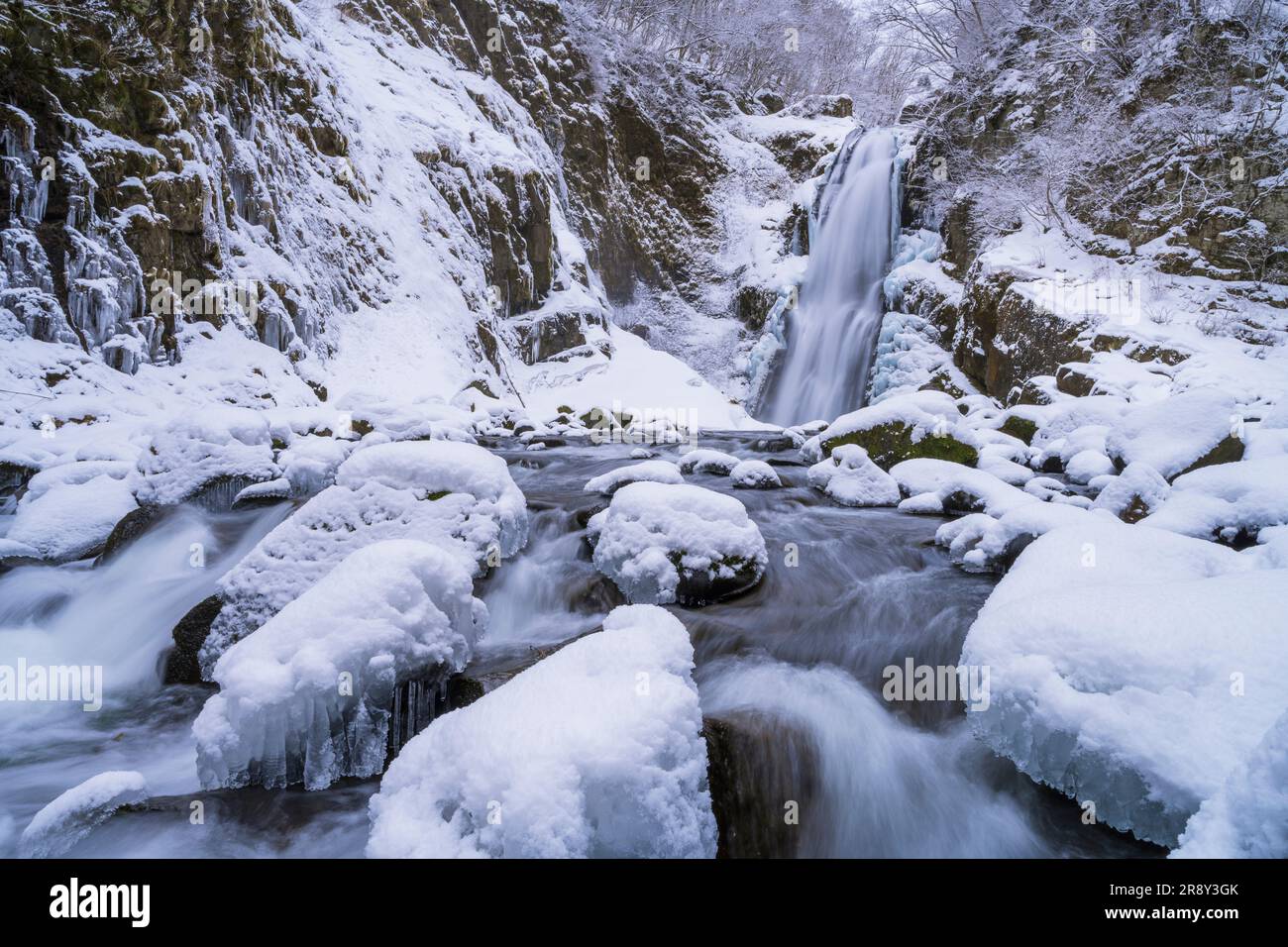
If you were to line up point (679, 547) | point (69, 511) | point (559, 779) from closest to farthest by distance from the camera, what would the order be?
point (559, 779) < point (679, 547) < point (69, 511)

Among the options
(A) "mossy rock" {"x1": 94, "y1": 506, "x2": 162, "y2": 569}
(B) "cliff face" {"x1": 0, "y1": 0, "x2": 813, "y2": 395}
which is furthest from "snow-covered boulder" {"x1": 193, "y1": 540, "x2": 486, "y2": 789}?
(B) "cliff face" {"x1": 0, "y1": 0, "x2": 813, "y2": 395}

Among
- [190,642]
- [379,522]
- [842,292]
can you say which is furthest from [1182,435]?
[842,292]

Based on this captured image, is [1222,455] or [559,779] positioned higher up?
[1222,455]

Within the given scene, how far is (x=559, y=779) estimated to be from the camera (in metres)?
1.58

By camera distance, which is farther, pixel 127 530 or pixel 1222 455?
pixel 1222 455

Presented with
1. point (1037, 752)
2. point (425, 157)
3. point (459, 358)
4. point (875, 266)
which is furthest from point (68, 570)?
point (875, 266)

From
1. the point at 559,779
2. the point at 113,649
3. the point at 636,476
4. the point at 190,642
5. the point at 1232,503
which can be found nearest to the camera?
the point at 559,779

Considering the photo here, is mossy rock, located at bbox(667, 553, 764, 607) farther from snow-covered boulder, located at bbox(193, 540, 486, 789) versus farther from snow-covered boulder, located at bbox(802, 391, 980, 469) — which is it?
snow-covered boulder, located at bbox(802, 391, 980, 469)

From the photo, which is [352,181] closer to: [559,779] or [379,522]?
[379,522]

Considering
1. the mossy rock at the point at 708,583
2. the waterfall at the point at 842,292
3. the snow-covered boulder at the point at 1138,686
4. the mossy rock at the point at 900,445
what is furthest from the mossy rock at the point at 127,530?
the waterfall at the point at 842,292

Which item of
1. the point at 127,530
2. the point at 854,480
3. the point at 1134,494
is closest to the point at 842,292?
the point at 854,480

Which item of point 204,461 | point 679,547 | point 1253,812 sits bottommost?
point 1253,812

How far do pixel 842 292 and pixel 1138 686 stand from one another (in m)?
18.9

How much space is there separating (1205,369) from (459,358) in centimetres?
1353
